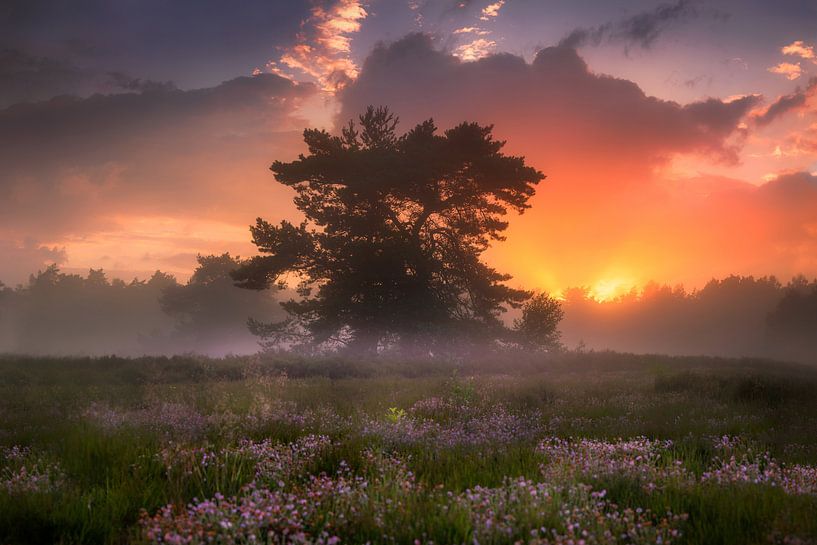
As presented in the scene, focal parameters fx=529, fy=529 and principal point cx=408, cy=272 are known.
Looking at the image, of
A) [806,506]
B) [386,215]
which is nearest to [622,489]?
[806,506]

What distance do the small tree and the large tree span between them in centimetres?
156

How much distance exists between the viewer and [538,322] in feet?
100

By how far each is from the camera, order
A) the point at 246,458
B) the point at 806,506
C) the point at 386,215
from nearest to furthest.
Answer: the point at 806,506 < the point at 246,458 < the point at 386,215

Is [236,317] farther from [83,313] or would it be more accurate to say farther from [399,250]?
[83,313]

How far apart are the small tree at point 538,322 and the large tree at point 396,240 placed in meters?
1.56

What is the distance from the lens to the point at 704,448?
619 cm

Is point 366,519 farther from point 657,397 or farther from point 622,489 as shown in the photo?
point 657,397

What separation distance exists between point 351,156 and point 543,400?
21.2 meters

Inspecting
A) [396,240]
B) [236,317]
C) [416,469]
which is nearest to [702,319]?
[236,317]

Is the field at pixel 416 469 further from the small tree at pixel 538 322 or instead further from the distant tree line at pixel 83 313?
the distant tree line at pixel 83 313

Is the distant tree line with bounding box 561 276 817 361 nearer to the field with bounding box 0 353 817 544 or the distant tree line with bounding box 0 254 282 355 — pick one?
the field with bounding box 0 353 817 544

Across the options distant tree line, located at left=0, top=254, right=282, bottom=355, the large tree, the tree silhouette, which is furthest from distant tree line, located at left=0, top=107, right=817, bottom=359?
distant tree line, located at left=0, top=254, right=282, bottom=355

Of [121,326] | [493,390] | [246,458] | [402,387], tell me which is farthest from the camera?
[121,326]

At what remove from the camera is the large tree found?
27.7 meters
